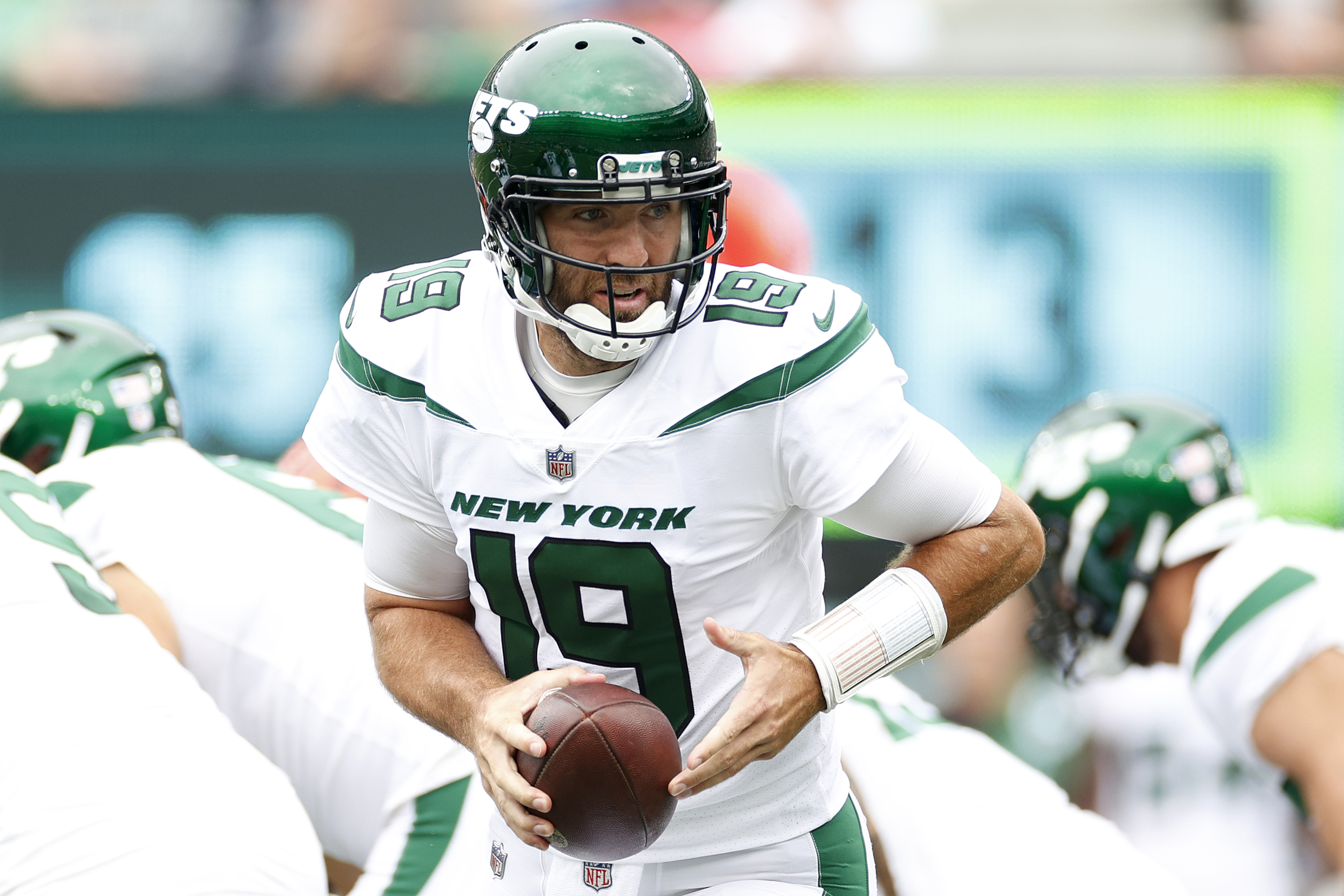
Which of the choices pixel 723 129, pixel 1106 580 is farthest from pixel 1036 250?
pixel 1106 580

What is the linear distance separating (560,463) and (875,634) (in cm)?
47

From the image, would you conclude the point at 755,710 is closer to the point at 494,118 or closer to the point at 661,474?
the point at 661,474

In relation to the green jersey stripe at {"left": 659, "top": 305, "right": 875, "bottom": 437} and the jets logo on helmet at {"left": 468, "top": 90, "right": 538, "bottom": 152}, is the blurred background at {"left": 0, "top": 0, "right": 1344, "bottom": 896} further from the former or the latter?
the green jersey stripe at {"left": 659, "top": 305, "right": 875, "bottom": 437}

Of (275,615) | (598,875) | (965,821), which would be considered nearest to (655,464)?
(598,875)

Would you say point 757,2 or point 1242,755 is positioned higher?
point 757,2

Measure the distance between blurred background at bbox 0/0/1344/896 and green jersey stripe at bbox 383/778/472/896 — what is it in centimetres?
353

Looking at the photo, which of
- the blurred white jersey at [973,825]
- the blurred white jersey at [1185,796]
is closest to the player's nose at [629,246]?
the blurred white jersey at [973,825]

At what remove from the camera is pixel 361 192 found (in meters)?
6.33

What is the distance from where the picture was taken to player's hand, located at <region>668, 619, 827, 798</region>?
1873mm

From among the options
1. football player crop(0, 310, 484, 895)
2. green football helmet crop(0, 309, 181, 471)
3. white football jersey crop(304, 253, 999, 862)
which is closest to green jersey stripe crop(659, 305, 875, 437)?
white football jersey crop(304, 253, 999, 862)

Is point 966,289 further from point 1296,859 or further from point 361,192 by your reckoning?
A: point 1296,859

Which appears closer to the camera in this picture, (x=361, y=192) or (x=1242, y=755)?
(x=1242, y=755)

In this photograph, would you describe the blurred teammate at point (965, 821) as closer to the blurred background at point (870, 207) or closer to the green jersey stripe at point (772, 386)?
the green jersey stripe at point (772, 386)

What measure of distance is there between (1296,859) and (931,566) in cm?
189
